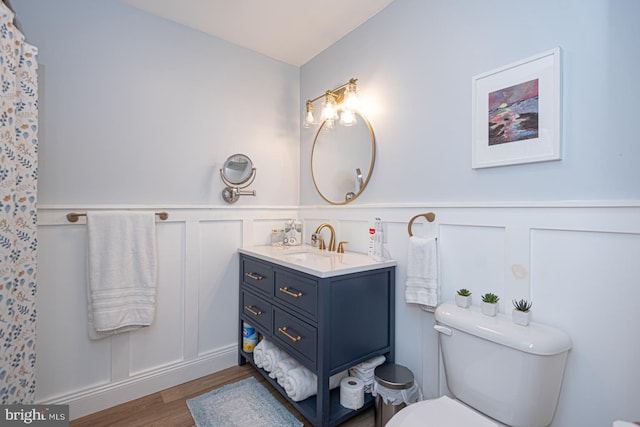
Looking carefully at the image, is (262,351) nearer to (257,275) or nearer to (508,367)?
(257,275)

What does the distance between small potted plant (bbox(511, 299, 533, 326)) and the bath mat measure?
1.17 meters

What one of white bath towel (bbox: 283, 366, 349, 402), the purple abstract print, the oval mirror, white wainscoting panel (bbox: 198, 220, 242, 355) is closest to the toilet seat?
white bath towel (bbox: 283, 366, 349, 402)

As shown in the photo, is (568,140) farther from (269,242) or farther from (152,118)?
(152,118)

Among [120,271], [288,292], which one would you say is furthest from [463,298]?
[120,271]

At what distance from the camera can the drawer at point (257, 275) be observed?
5.81 ft

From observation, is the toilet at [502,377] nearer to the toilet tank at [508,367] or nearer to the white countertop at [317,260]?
the toilet tank at [508,367]

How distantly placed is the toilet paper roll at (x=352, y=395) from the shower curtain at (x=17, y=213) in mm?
1402

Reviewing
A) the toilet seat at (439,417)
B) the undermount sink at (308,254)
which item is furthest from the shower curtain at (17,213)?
the toilet seat at (439,417)

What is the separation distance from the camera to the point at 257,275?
74.9 inches

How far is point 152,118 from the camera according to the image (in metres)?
1.84

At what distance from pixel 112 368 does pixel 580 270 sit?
92.6 inches

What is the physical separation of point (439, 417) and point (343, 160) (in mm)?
1514

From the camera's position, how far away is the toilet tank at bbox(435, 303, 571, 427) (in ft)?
3.27

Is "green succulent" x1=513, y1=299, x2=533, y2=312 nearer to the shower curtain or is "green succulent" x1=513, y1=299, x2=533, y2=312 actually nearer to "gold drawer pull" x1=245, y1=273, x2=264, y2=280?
"gold drawer pull" x1=245, y1=273, x2=264, y2=280
